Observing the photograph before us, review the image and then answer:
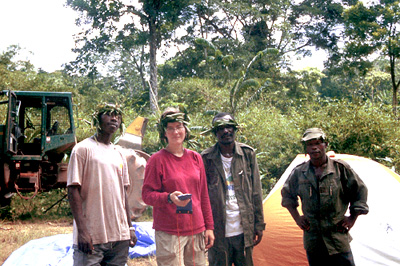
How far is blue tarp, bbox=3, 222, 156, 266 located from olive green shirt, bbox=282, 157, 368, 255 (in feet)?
9.98

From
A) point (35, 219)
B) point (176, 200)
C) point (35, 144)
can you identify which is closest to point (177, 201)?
point (176, 200)

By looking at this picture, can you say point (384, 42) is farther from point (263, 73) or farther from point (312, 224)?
point (312, 224)

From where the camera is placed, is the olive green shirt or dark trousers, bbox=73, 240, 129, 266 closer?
dark trousers, bbox=73, 240, 129, 266

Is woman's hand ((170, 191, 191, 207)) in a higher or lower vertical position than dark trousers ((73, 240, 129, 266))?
higher

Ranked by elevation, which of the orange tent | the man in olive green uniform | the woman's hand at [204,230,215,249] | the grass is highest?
the man in olive green uniform

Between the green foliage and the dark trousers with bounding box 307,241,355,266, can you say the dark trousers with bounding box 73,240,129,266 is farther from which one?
the green foliage

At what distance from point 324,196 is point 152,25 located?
17909mm

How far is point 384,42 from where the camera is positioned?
48.3 ft

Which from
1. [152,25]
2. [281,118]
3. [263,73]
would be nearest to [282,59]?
[263,73]

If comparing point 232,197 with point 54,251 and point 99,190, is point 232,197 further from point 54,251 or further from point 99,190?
point 54,251

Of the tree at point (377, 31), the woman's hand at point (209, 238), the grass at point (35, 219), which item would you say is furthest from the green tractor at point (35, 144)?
the tree at point (377, 31)

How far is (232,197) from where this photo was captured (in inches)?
134

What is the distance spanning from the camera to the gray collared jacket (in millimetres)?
3324

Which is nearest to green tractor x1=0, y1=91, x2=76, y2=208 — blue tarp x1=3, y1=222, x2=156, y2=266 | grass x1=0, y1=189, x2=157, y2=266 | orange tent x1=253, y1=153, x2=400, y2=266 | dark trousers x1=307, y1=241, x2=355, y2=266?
grass x1=0, y1=189, x2=157, y2=266
